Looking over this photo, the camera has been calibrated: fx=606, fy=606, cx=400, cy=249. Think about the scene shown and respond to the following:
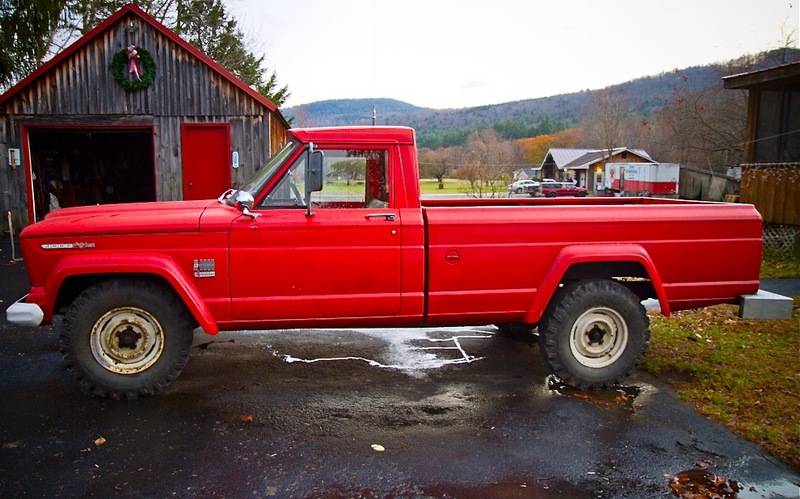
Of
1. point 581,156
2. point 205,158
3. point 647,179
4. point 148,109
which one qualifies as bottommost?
point 647,179

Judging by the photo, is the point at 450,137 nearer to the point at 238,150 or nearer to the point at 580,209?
the point at 238,150

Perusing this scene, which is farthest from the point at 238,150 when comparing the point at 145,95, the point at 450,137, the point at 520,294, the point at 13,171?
the point at 450,137

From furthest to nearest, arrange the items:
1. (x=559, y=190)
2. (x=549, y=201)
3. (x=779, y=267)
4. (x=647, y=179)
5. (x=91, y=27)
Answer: (x=559, y=190)
(x=647, y=179)
(x=91, y=27)
(x=779, y=267)
(x=549, y=201)

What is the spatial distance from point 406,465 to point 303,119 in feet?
230

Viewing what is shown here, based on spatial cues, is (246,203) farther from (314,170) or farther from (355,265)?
(355,265)

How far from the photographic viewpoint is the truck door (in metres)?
4.98

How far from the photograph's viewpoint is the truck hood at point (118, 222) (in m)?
4.82

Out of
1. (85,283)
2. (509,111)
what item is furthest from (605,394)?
(509,111)

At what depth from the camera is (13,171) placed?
51.3 ft

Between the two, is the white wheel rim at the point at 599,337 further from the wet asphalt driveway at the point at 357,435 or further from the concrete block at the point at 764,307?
the concrete block at the point at 764,307

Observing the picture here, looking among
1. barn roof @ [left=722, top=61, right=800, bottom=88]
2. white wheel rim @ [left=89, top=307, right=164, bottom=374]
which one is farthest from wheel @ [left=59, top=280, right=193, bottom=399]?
barn roof @ [left=722, top=61, right=800, bottom=88]

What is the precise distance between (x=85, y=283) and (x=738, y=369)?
5972 millimetres

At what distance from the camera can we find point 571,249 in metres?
5.20

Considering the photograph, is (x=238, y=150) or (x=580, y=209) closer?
Result: (x=580, y=209)
